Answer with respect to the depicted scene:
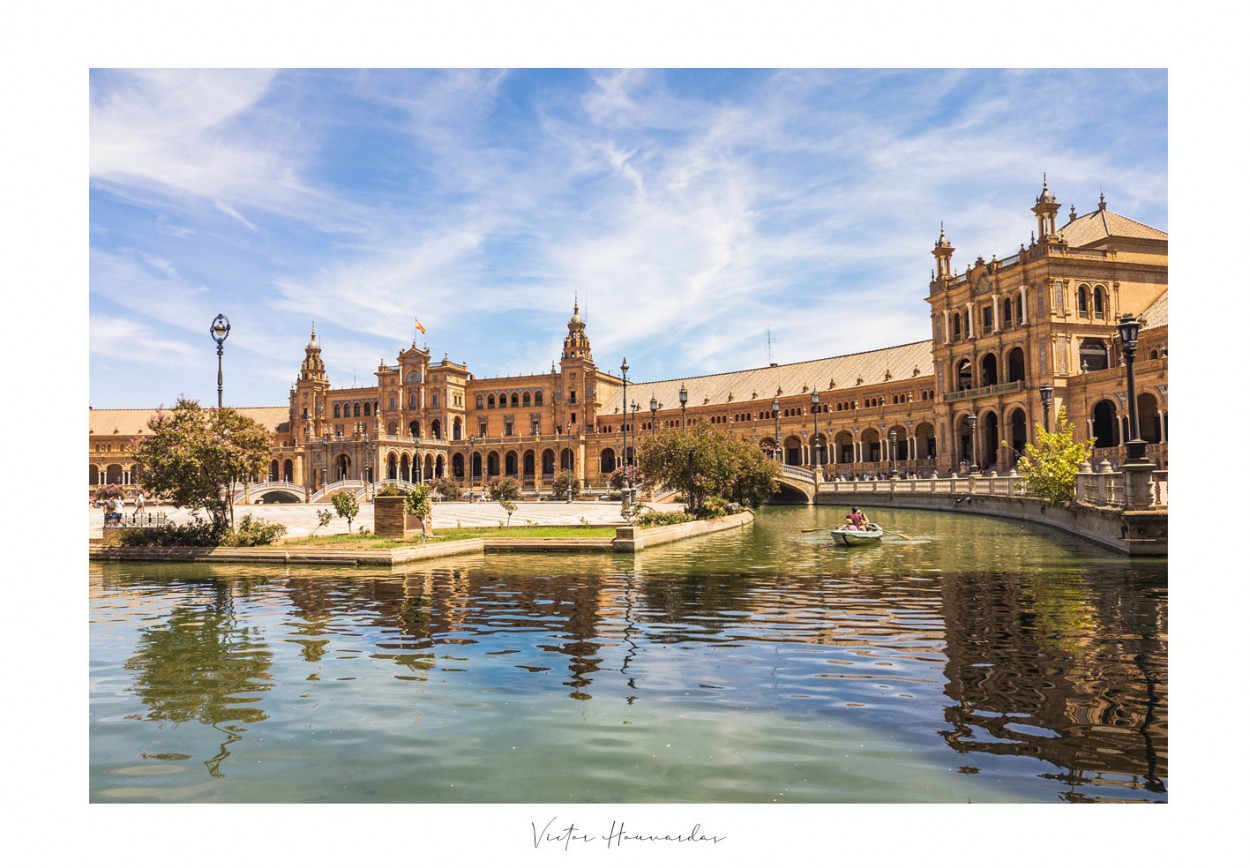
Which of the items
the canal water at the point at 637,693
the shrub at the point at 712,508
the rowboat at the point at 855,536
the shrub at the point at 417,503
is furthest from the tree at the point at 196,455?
the shrub at the point at 712,508

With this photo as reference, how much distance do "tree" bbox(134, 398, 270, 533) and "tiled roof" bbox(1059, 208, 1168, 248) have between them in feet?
196

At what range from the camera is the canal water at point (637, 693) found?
6012mm

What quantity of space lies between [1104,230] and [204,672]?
70851 millimetres

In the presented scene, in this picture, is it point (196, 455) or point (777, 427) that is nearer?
point (196, 455)

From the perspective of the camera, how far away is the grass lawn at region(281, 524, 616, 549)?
22.9 m

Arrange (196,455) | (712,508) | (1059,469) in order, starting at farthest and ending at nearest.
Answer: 1. (712,508)
2. (1059,469)
3. (196,455)

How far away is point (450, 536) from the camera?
25.7 meters

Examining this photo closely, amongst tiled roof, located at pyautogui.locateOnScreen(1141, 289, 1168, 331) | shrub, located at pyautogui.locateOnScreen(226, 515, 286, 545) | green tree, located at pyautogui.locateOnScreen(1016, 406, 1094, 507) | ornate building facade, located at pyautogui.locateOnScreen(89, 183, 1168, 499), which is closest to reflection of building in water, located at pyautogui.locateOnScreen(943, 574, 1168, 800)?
ornate building facade, located at pyautogui.locateOnScreen(89, 183, 1168, 499)

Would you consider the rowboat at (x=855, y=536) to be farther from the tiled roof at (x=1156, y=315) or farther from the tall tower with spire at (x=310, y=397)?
the tall tower with spire at (x=310, y=397)

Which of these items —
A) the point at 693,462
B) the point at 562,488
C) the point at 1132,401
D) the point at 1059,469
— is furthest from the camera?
the point at 562,488

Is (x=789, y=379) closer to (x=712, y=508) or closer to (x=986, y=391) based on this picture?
(x=986, y=391)

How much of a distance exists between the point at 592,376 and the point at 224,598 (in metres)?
91.2

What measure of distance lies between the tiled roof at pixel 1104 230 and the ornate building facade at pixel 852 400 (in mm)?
162

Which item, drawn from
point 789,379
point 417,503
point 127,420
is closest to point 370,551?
point 417,503
